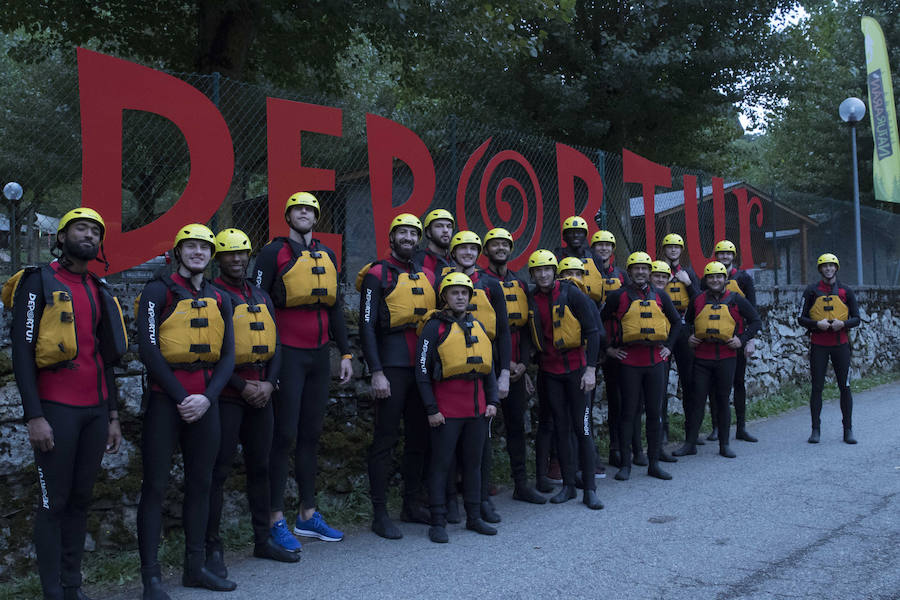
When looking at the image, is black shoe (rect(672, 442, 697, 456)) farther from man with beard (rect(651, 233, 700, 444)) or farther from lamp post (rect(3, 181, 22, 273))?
lamp post (rect(3, 181, 22, 273))

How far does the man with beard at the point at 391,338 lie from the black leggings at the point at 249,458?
0.92 meters

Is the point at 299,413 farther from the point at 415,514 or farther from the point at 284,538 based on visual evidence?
the point at 415,514

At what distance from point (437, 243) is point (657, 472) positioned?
3.15 meters

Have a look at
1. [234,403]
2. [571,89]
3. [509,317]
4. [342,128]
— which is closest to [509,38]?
[571,89]

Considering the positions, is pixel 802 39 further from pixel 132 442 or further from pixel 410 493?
pixel 132 442

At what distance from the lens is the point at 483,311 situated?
605 centimetres

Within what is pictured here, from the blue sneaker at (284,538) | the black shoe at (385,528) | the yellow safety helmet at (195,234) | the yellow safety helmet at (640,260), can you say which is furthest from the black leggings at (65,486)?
the yellow safety helmet at (640,260)

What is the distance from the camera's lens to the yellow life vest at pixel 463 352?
5.54 meters

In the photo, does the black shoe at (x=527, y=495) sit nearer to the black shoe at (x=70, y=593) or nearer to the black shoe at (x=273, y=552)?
the black shoe at (x=273, y=552)

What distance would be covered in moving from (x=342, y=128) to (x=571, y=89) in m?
10.7

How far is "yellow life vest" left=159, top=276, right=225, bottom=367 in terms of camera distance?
445 cm

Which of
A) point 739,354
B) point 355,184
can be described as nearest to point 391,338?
point 355,184

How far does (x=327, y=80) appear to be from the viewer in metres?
15.1

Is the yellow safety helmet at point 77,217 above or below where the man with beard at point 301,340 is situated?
above
